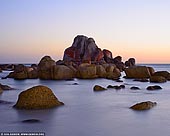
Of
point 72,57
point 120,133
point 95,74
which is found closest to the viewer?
point 120,133

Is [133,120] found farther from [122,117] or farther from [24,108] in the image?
[24,108]

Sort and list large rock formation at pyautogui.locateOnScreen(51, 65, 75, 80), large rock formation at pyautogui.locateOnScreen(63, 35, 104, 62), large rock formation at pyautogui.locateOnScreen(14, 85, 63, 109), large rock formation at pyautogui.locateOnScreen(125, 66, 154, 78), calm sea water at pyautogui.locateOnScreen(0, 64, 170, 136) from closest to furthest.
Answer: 1. calm sea water at pyautogui.locateOnScreen(0, 64, 170, 136)
2. large rock formation at pyautogui.locateOnScreen(14, 85, 63, 109)
3. large rock formation at pyautogui.locateOnScreen(51, 65, 75, 80)
4. large rock formation at pyautogui.locateOnScreen(125, 66, 154, 78)
5. large rock formation at pyautogui.locateOnScreen(63, 35, 104, 62)

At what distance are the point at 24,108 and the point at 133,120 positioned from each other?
599 centimetres

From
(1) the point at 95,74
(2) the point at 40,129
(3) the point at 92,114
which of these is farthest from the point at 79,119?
(1) the point at 95,74

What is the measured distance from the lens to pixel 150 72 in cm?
5231

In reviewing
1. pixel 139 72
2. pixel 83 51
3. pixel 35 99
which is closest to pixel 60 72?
pixel 139 72

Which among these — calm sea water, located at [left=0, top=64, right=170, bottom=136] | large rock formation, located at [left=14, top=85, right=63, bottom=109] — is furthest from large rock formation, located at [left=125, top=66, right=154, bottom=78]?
large rock formation, located at [left=14, top=85, right=63, bottom=109]

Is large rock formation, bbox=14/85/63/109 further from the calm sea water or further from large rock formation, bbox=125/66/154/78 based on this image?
large rock formation, bbox=125/66/154/78

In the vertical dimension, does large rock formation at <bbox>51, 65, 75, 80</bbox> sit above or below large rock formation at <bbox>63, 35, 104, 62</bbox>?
below

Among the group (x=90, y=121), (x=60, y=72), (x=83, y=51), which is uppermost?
(x=83, y=51)

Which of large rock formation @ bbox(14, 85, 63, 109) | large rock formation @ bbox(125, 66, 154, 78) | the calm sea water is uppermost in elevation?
large rock formation @ bbox(125, 66, 154, 78)

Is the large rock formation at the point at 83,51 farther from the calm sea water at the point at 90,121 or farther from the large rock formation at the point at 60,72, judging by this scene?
the calm sea water at the point at 90,121

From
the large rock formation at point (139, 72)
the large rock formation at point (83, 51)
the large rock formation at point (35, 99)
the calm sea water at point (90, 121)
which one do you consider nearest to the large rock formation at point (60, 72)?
the large rock formation at point (139, 72)

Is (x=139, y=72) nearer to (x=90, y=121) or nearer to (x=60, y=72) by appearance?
(x=60, y=72)
